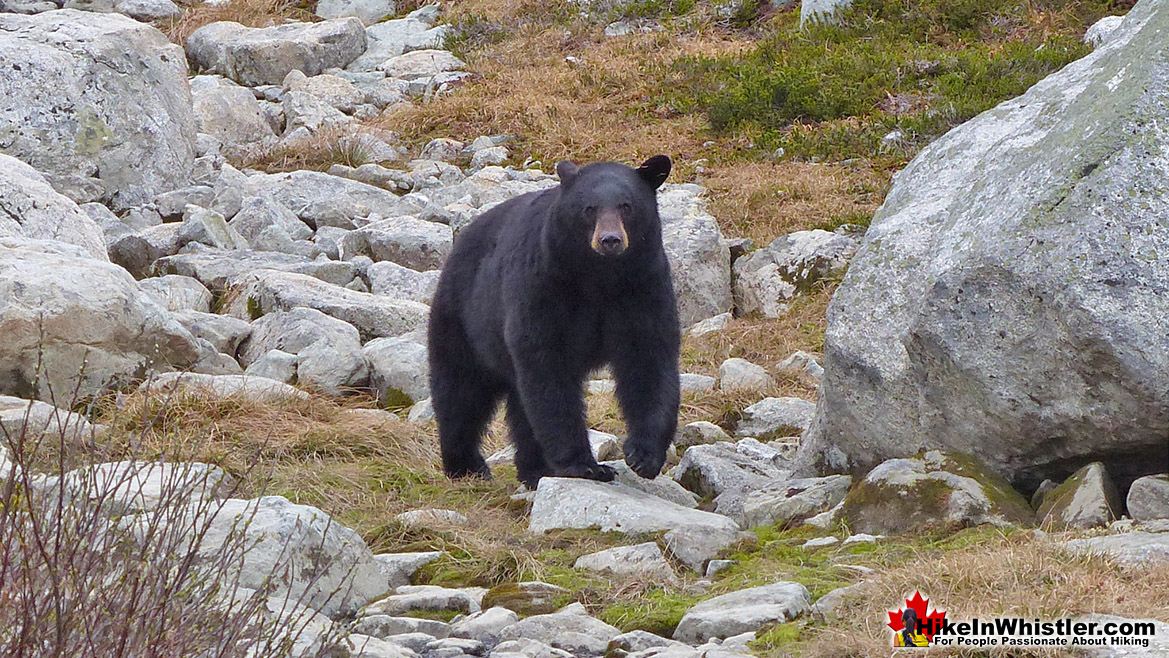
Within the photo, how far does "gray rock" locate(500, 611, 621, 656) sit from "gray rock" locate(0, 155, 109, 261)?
5874 millimetres

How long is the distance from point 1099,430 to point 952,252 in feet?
3.04

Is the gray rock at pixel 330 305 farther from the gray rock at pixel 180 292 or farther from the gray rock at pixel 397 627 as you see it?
the gray rock at pixel 397 627

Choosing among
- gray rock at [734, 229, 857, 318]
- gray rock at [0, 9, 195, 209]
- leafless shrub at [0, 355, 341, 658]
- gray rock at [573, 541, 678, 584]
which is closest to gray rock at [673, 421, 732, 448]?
gray rock at [573, 541, 678, 584]

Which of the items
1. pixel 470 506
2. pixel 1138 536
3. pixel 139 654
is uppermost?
pixel 139 654

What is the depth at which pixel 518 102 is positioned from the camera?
15.5 m

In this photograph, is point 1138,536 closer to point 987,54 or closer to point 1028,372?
point 1028,372

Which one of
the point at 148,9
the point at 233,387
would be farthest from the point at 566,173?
the point at 148,9

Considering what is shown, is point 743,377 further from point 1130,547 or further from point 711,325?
point 1130,547

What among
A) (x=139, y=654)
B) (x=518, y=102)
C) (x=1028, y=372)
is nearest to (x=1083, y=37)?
(x=518, y=102)

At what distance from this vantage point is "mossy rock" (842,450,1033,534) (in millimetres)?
5238

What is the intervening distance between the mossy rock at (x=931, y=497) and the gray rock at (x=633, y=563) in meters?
0.91

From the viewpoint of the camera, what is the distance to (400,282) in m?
10.8

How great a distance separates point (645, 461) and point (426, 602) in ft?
6.40

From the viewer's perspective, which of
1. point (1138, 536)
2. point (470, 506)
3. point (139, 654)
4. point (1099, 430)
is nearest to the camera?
point (139, 654)
